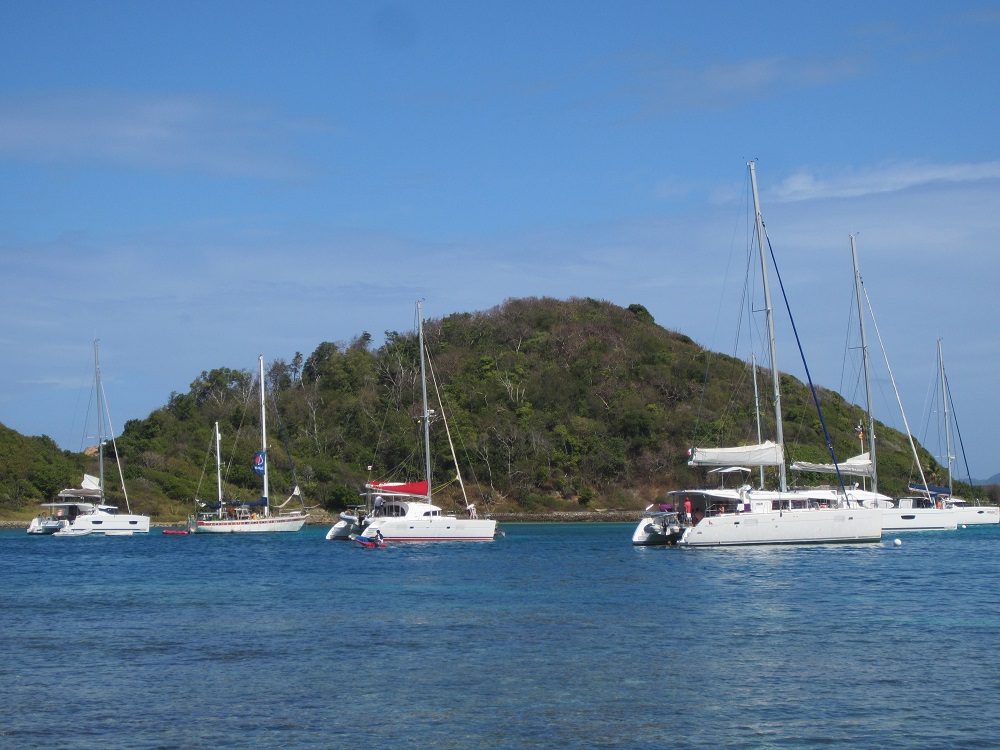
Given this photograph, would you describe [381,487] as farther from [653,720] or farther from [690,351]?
[690,351]

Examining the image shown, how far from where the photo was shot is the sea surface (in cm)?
1415

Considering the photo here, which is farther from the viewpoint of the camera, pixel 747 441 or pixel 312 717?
pixel 747 441

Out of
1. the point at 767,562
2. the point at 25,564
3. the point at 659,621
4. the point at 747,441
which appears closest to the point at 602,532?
the point at 747,441

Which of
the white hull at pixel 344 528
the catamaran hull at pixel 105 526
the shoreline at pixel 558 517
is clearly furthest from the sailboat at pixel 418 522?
the shoreline at pixel 558 517

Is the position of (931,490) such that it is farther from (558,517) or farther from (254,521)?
(254,521)

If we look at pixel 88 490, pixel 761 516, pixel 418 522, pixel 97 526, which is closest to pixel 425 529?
pixel 418 522

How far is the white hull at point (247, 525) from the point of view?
67312mm

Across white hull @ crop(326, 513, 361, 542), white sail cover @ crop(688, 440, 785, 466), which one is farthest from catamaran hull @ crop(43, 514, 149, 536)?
white sail cover @ crop(688, 440, 785, 466)

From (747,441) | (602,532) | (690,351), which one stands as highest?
(690,351)

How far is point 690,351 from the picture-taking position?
10550cm

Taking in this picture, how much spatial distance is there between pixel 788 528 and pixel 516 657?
75.8ft

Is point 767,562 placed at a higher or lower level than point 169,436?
lower

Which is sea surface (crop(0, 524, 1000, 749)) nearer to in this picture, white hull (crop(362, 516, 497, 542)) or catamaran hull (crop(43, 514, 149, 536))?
white hull (crop(362, 516, 497, 542))

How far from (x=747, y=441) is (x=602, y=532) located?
15258 mm
